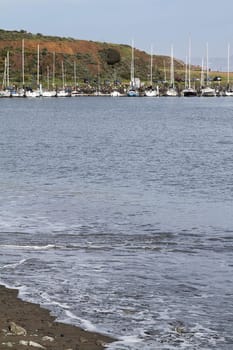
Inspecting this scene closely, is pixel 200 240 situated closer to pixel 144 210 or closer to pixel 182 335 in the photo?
pixel 144 210

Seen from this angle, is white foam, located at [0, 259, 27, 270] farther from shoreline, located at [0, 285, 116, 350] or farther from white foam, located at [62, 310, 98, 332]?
white foam, located at [62, 310, 98, 332]

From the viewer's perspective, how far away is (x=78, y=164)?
139ft

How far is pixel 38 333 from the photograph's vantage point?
489 inches

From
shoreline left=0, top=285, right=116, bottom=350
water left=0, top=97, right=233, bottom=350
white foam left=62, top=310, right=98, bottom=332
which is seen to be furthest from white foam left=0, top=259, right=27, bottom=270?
white foam left=62, top=310, right=98, bottom=332

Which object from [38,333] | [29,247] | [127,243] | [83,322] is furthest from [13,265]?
[38,333]

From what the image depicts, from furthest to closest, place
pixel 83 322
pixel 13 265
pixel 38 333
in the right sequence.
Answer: pixel 13 265, pixel 83 322, pixel 38 333

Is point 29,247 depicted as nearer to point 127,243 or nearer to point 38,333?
point 127,243

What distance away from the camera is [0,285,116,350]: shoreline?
1182 centimetres

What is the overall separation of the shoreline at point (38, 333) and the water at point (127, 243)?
299mm

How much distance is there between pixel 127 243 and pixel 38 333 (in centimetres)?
834

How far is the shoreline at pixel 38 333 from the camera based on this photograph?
11818mm

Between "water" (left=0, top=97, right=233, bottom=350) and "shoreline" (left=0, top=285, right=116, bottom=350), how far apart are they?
299 millimetres

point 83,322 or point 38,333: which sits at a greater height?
point 38,333

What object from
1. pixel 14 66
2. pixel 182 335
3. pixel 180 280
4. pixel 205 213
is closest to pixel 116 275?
pixel 180 280
